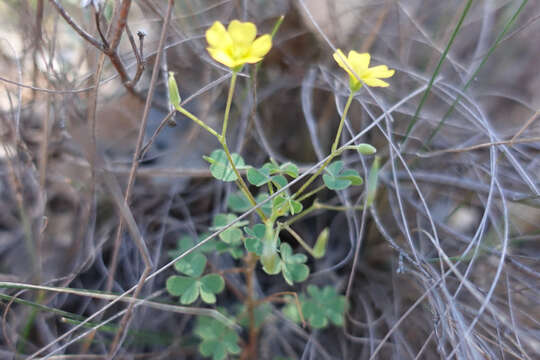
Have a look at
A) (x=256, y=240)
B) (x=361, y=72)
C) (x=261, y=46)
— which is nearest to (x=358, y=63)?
(x=361, y=72)

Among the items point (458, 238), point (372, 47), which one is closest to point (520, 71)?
point (372, 47)

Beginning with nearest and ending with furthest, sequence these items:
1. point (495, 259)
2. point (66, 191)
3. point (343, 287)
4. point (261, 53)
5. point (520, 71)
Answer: point (261, 53) → point (495, 259) → point (343, 287) → point (66, 191) → point (520, 71)

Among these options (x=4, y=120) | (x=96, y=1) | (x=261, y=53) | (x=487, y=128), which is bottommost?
(x=487, y=128)

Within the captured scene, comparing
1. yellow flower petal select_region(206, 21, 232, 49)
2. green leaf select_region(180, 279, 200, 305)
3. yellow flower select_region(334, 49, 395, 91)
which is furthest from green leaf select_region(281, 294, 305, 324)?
yellow flower petal select_region(206, 21, 232, 49)

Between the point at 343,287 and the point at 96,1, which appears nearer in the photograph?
the point at 96,1

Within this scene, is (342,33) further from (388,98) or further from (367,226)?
(367,226)

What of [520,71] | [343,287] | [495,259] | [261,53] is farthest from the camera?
[520,71]

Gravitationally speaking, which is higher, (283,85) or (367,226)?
(283,85)
